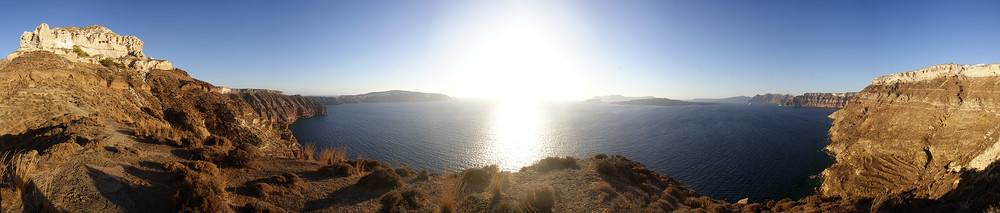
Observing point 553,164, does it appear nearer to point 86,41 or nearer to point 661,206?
point 661,206

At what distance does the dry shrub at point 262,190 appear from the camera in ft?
27.5

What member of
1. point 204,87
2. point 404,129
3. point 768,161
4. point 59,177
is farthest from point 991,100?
point 404,129

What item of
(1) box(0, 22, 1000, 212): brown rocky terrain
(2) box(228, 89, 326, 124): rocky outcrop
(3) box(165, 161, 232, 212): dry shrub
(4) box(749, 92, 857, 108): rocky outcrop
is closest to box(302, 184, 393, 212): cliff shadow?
(1) box(0, 22, 1000, 212): brown rocky terrain

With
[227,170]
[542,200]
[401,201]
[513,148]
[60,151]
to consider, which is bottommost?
[513,148]

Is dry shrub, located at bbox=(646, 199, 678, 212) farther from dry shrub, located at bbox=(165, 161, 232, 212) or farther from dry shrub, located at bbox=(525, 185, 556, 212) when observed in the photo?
dry shrub, located at bbox=(165, 161, 232, 212)

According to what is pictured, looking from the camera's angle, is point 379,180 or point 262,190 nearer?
point 262,190

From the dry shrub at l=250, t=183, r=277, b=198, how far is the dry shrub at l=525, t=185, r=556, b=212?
8.26 metres

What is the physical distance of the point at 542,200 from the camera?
10.4m

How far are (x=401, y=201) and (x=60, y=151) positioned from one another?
29.6ft

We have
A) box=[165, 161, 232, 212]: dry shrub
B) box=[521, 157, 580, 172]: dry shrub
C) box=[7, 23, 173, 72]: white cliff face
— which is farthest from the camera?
box=[7, 23, 173, 72]: white cliff face

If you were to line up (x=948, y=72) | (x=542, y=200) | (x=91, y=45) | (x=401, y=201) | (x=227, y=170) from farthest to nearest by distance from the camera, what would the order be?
(x=948, y=72) < (x=91, y=45) < (x=542, y=200) < (x=227, y=170) < (x=401, y=201)

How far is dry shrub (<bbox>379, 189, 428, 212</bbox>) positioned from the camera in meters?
8.54

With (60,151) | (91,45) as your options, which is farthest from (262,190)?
(91,45)

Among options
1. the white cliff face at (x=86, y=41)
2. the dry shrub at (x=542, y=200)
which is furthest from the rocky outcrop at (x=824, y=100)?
the white cliff face at (x=86, y=41)
